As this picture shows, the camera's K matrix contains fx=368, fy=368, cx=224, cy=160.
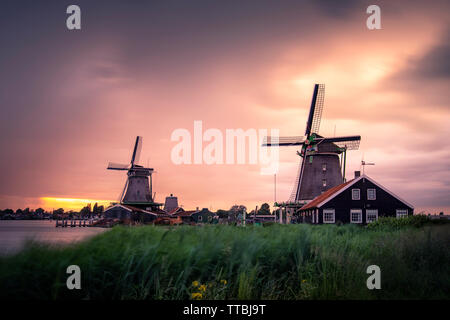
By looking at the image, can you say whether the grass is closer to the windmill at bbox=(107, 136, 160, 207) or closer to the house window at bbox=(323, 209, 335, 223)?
the house window at bbox=(323, 209, 335, 223)

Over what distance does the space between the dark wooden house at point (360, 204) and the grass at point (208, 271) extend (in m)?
23.1

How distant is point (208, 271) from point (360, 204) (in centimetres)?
2967

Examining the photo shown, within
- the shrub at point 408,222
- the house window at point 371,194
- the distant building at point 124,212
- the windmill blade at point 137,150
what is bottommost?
the distant building at point 124,212

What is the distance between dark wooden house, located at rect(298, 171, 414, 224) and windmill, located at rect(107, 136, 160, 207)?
3710 centimetres

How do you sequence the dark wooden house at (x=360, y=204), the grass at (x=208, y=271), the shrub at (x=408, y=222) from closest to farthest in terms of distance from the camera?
the grass at (x=208, y=271)
the shrub at (x=408, y=222)
the dark wooden house at (x=360, y=204)

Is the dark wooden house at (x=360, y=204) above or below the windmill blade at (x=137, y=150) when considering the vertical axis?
below

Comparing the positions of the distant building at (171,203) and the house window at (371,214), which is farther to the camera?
the distant building at (171,203)

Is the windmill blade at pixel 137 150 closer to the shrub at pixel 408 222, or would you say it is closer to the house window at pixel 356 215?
the house window at pixel 356 215

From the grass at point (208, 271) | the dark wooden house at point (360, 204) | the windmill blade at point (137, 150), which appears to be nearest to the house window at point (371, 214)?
the dark wooden house at point (360, 204)

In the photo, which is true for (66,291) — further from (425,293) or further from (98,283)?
(425,293)

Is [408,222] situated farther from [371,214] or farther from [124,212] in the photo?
[124,212]

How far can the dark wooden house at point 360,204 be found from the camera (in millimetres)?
35281

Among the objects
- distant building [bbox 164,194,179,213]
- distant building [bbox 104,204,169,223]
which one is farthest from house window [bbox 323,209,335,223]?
distant building [bbox 164,194,179,213]

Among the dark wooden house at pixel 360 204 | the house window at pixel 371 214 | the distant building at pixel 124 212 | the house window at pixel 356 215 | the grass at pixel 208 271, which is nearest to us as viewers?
the grass at pixel 208 271
